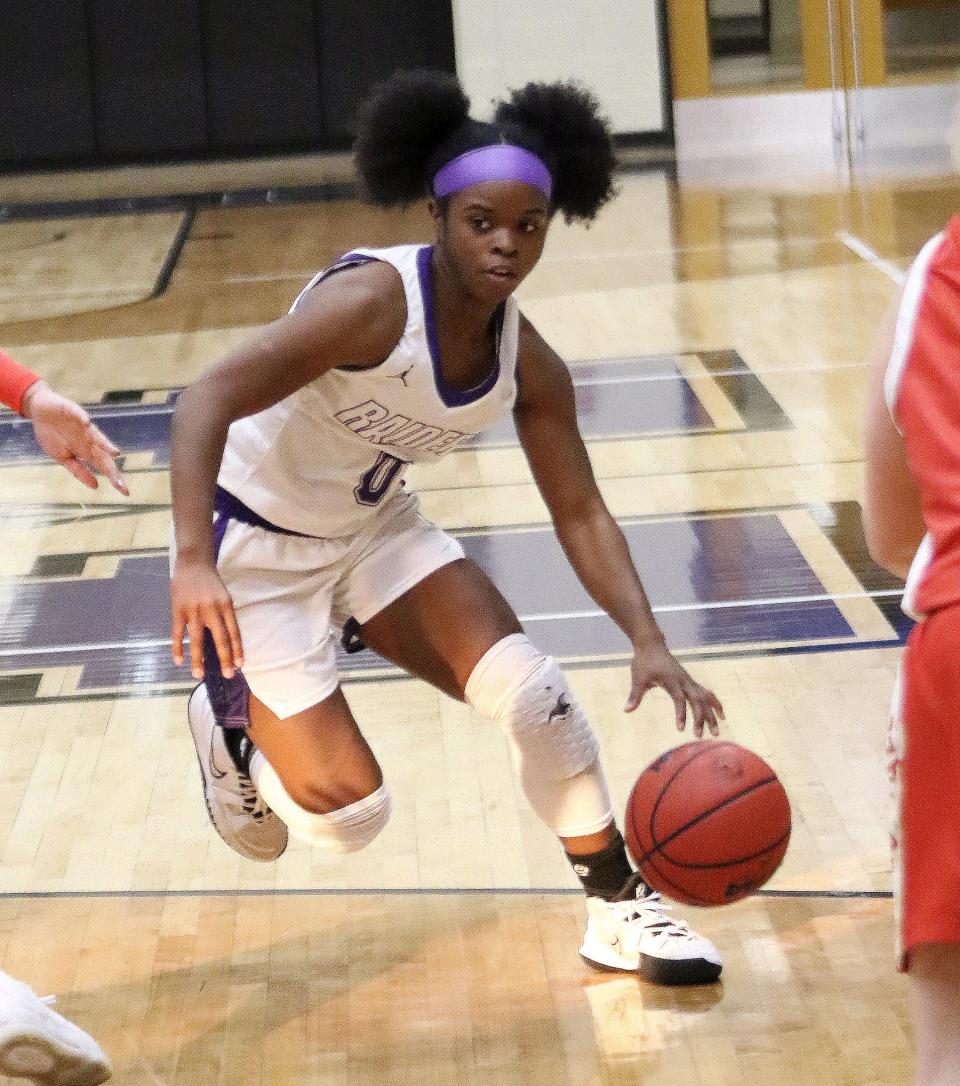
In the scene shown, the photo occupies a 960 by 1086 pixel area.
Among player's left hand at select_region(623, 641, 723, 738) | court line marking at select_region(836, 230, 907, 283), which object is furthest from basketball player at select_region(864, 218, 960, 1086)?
court line marking at select_region(836, 230, 907, 283)

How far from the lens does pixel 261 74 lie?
15.4 meters

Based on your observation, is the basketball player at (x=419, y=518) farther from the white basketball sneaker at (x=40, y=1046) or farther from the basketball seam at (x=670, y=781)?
the white basketball sneaker at (x=40, y=1046)

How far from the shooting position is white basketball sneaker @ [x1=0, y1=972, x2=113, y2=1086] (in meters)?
2.31

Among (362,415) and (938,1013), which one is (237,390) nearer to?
(362,415)

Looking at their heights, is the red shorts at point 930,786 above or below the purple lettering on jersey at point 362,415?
below

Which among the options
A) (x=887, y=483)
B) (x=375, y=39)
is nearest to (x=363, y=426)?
(x=887, y=483)

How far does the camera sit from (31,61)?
50.3 ft

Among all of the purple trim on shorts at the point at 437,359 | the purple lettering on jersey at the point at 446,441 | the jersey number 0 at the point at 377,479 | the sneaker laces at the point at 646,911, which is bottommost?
the sneaker laces at the point at 646,911

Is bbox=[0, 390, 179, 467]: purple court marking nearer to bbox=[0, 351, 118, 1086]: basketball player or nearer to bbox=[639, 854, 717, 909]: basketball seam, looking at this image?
bbox=[0, 351, 118, 1086]: basketball player

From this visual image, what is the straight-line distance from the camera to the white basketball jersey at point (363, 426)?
9.46 feet

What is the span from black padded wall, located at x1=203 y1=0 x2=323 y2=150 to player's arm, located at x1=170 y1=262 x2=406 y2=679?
13048 mm

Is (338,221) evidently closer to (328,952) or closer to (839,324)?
(839,324)

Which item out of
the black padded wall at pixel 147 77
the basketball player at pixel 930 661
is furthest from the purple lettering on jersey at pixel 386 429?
the black padded wall at pixel 147 77

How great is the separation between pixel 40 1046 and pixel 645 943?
98 centimetres
